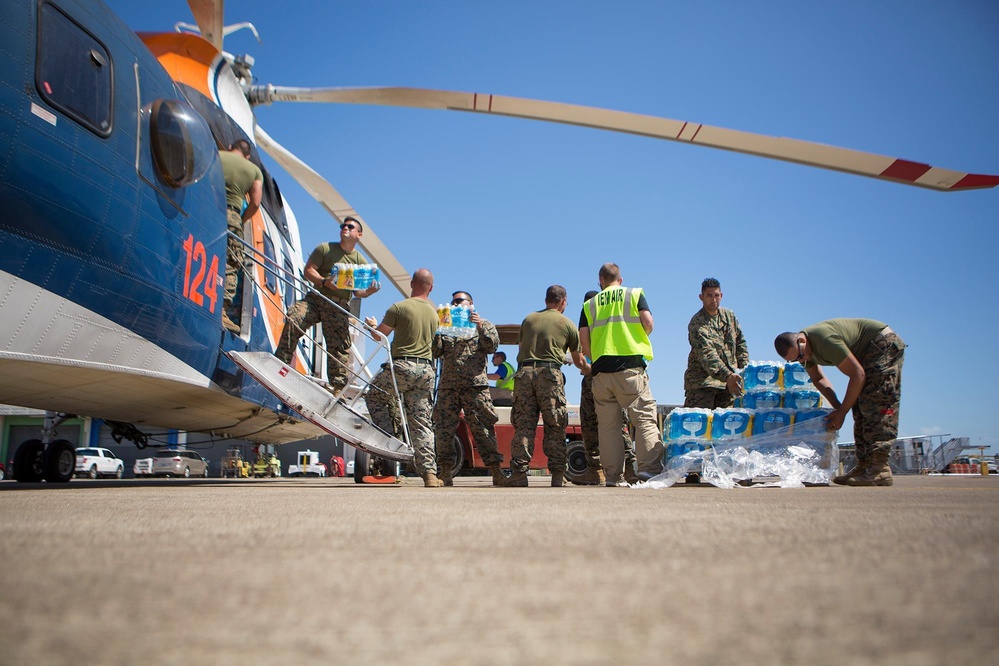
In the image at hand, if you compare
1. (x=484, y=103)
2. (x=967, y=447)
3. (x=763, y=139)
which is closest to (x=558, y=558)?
(x=763, y=139)

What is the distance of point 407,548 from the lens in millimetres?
1500

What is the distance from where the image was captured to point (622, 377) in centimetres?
559

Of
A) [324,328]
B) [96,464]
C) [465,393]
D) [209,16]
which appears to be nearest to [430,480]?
[465,393]

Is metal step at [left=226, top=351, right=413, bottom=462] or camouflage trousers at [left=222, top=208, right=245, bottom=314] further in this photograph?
camouflage trousers at [left=222, top=208, right=245, bottom=314]

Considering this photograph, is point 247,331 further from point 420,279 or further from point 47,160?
point 47,160

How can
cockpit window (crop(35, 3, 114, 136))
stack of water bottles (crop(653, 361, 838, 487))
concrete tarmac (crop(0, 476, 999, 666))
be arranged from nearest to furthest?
concrete tarmac (crop(0, 476, 999, 666)) → cockpit window (crop(35, 3, 114, 136)) → stack of water bottles (crop(653, 361, 838, 487))

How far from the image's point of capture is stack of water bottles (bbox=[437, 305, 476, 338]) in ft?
20.1

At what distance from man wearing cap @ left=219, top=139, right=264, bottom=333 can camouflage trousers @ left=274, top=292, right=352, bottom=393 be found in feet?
1.82

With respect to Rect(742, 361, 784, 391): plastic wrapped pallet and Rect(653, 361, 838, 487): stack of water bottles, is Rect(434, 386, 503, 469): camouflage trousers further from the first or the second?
Rect(742, 361, 784, 391): plastic wrapped pallet

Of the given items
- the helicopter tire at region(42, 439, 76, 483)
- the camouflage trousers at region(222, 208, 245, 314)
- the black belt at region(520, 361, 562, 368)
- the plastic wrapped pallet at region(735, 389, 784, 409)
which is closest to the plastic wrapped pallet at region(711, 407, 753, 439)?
the plastic wrapped pallet at region(735, 389, 784, 409)

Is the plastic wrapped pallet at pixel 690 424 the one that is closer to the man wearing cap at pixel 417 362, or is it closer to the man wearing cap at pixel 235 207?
the man wearing cap at pixel 417 362

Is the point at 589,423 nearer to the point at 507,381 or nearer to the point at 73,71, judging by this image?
the point at 507,381

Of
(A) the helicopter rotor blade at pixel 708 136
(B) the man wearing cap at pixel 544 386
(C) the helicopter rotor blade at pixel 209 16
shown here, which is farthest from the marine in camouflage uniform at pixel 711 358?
(C) the helicopter rotor blade at pixel 209 16

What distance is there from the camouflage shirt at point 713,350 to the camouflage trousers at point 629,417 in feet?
3.29
